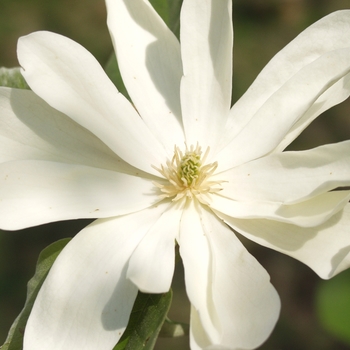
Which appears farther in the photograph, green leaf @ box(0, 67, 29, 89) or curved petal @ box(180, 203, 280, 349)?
green leaf @ box(0, 67, 29, 89)

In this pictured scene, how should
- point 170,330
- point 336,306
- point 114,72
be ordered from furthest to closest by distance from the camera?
point 336,306, point 114,72, point 170,330

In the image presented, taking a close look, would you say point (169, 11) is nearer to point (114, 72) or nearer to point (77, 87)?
point (114, 72)

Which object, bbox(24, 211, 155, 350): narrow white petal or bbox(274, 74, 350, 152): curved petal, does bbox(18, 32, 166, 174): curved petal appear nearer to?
bbox(24, 211, 155, 350): narrow white petal

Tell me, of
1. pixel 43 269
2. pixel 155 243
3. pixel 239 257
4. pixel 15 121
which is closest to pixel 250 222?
pixel 239 257

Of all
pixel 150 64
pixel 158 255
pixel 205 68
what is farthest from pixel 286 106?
pixel 158 255

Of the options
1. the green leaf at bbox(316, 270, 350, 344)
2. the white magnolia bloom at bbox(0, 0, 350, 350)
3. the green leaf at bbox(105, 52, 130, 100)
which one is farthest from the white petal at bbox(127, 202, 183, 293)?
the green leaf at bbox(316, 270, 350, 344)

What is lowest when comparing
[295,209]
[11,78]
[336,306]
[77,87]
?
[336,306]
